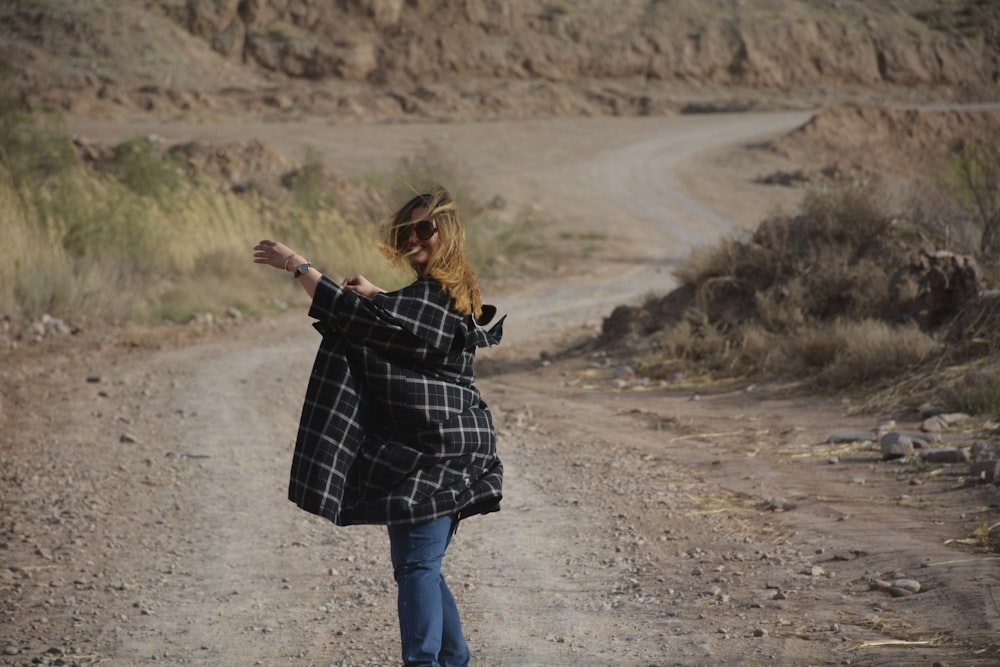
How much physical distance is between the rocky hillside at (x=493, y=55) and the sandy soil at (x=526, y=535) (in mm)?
29254

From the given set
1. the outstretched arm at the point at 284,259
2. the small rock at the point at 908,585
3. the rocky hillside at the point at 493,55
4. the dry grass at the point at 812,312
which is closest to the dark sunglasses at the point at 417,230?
the outstretched arm at the point at 284,259

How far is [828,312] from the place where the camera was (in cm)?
1006

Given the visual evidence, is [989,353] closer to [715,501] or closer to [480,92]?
[715,501]

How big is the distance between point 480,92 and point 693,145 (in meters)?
11.7

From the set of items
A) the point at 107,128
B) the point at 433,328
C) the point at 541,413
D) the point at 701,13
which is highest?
the point at 701,13

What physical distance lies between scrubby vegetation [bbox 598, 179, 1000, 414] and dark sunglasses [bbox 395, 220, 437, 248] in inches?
216

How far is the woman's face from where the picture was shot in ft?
10.7

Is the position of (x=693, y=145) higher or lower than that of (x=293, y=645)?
higher

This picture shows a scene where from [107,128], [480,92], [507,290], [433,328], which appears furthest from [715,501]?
[480,92]

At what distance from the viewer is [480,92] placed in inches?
1665

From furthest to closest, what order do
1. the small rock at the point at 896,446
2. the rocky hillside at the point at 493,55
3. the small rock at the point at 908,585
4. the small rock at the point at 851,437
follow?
the rocky hillside at the point at 493,55 < the small rock at the point at 851,437 < the small rock at the point at 896,446 < the small rock at the point at 908,585

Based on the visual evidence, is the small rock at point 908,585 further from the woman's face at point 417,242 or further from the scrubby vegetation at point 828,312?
the scrubby vegetation at point 828,312

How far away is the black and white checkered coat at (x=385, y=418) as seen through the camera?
124 inches

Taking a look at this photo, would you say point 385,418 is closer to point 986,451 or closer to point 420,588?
point 420,588
